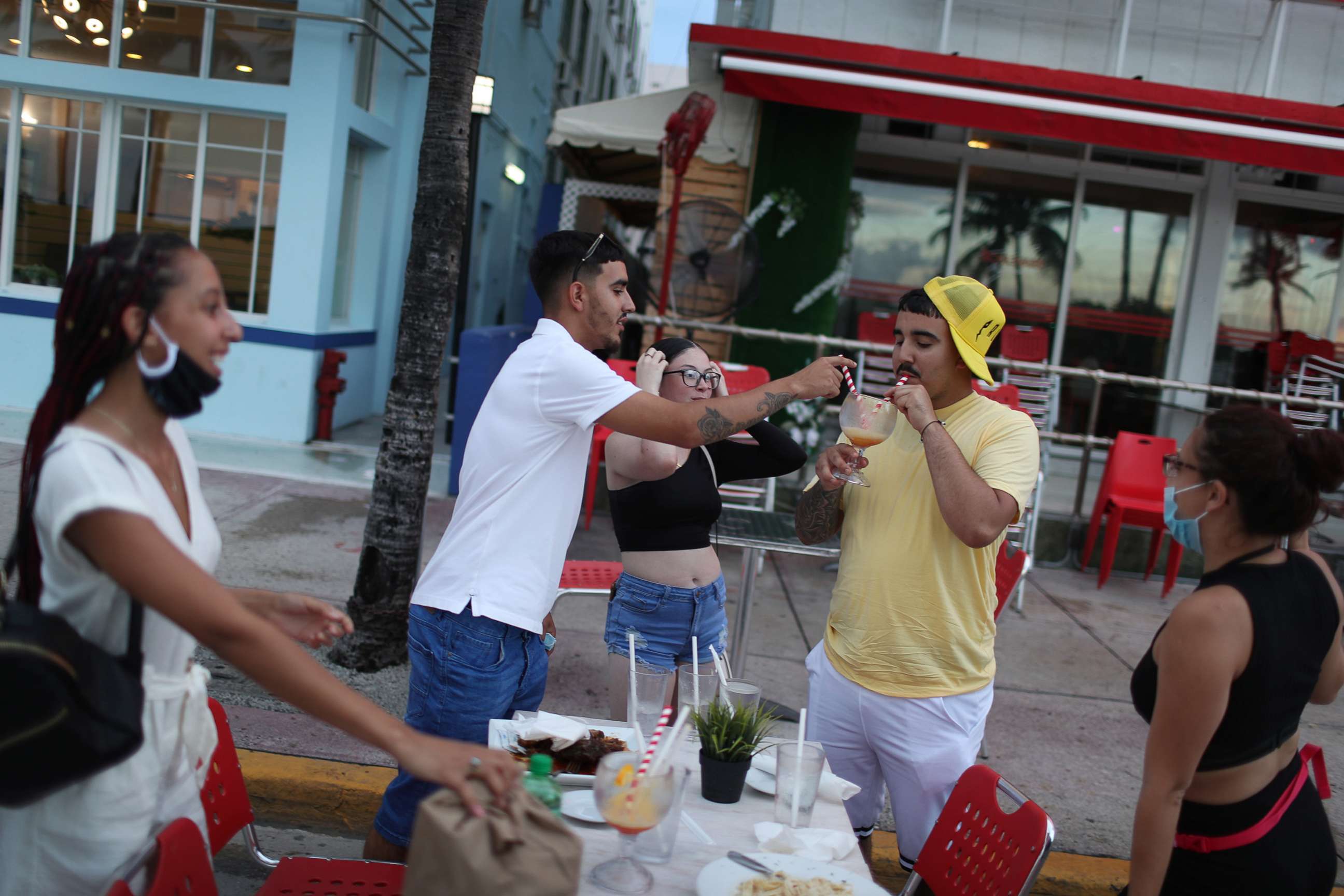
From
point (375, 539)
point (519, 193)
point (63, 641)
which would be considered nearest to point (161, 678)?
point (63, 641)

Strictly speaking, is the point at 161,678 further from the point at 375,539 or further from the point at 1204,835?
the point at 375,539

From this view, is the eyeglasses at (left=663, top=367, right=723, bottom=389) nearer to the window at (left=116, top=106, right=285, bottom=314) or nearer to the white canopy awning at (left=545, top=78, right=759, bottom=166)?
the white canopy awning at (left=545, top=78, right=759, bottom=166)

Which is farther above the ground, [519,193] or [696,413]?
[519,193]

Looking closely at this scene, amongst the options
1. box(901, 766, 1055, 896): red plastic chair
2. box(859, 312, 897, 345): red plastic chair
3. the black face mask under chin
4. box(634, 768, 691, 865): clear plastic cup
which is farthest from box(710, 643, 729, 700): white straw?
box(859, 312, 897, 345): red plastic chair

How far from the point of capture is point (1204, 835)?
6.82 feet

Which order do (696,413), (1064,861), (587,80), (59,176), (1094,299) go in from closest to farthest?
(696,413) < (1064,861) < (59,176) < (1094,299) < (587,80)

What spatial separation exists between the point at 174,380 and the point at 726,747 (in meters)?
1.33

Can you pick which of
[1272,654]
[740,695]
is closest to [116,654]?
[740,695]

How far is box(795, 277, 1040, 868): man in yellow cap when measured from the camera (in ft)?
8.57

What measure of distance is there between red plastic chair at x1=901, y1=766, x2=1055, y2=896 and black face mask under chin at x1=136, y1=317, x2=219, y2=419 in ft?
5.93

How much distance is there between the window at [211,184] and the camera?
8.64 metres

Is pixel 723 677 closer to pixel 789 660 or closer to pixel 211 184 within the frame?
pixel 789 660

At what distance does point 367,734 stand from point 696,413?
1.12 m

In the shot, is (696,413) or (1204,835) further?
(696,413)
